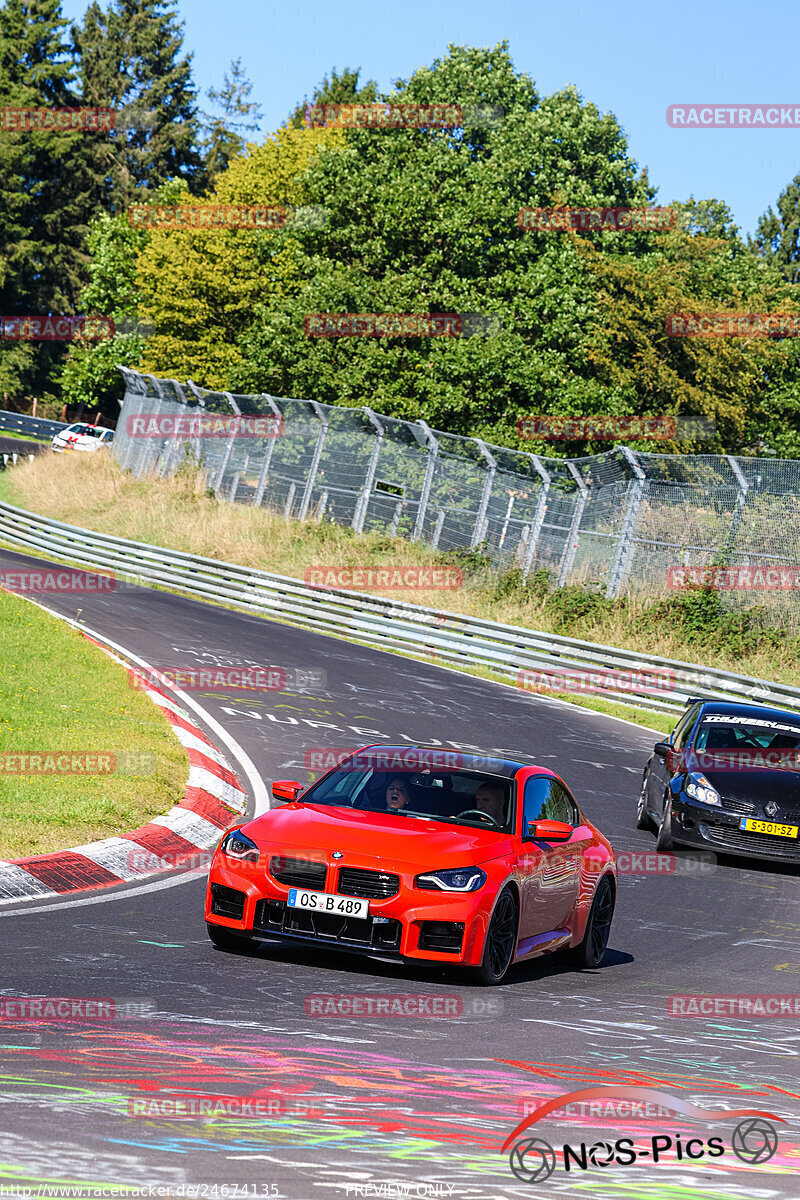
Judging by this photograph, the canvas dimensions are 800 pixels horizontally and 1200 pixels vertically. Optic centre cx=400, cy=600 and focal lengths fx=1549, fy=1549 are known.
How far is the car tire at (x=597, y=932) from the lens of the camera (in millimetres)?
9828

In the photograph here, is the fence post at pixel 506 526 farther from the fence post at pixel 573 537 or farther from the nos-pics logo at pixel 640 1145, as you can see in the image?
the nos-pics logo at pixel 640 1145

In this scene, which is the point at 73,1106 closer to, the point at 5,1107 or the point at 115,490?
the point at 5,1107

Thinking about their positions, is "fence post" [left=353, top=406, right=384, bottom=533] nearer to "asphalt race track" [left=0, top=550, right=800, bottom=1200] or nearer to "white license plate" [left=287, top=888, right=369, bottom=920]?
"asphalt race track" [left=0, top=550, right=800, bottom=1200]

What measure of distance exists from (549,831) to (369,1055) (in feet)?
9.51

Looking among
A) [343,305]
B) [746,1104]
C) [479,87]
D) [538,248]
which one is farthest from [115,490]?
[746,1104]

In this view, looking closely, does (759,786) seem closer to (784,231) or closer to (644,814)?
(644,814)

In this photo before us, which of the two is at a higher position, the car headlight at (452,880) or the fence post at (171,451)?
the fence post at (171,451)

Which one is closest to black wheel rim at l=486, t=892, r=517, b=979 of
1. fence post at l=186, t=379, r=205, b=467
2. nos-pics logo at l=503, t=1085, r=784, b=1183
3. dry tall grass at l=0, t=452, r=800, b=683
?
nos-pics logo at l=503, t=1085, r=784, b=1183

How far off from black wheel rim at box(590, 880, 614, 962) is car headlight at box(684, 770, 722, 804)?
4.66m

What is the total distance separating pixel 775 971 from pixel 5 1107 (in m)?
6.35

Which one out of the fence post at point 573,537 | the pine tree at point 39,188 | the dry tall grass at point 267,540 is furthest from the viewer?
the pine tree at point 39,188

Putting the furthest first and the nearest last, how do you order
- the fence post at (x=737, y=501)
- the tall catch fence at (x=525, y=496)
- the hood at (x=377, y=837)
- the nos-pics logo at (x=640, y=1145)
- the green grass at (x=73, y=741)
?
1. the tall catch fence at (x=525, y=496)
2. the fence post at (x=737, y=501)
3. the green grass at (x=73, y=741)
4. the hood at (x=377, y=837)
5. the nos-pics logo at (x=640, y=1145)

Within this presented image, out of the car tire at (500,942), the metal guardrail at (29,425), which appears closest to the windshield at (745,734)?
the car tire at (500,942)

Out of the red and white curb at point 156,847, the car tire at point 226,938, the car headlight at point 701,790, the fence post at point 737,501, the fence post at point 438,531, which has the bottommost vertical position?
the red and white curb at point 156,847
